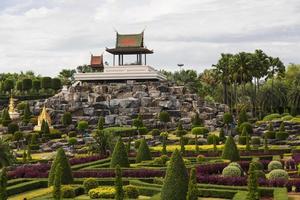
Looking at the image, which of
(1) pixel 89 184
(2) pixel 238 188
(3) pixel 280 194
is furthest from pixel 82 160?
(3) pixel 280 194

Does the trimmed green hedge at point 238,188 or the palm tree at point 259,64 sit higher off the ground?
the palm tree at point 259,64

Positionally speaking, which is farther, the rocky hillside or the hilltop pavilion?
the hilltop pavilion

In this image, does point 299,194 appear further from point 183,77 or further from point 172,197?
point 183,77

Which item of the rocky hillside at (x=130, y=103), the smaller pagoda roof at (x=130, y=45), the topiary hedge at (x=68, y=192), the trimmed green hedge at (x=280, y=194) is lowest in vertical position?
the topiary hedge at (x=68, y=192)

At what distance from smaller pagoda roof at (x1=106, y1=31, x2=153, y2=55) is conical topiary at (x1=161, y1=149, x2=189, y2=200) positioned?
243 feet

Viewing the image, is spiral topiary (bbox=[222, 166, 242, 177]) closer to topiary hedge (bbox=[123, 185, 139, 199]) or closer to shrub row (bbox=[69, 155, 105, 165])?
topiary hedge (bbox=[123, 185, 139, 199])

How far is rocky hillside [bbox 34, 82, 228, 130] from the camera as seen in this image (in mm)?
85500

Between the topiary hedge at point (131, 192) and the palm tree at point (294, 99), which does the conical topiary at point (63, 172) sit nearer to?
the topiary hedge at point (131, 192)

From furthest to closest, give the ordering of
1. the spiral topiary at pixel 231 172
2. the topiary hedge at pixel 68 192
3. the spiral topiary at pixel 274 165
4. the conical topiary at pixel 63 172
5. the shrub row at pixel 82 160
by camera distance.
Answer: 1. the shrub row at pixel 82 160
2. the spiral topiary at pixel 274 165
3. the spiral topiary at pixel 231 172
4. the conical topiary at pixel 63 172
5. the topiary hedge at pixel 68 192

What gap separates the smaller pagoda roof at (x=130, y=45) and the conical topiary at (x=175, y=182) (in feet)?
A: 243

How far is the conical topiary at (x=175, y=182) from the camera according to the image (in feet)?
80.3

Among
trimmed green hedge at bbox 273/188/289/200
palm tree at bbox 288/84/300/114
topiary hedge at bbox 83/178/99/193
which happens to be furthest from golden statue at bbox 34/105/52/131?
trimmed green hedge at bbox 273/188/289/200

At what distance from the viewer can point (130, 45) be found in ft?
323

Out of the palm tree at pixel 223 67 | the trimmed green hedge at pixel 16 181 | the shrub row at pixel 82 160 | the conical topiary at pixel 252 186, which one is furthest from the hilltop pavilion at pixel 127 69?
the conical topiary at pixel 252 186
